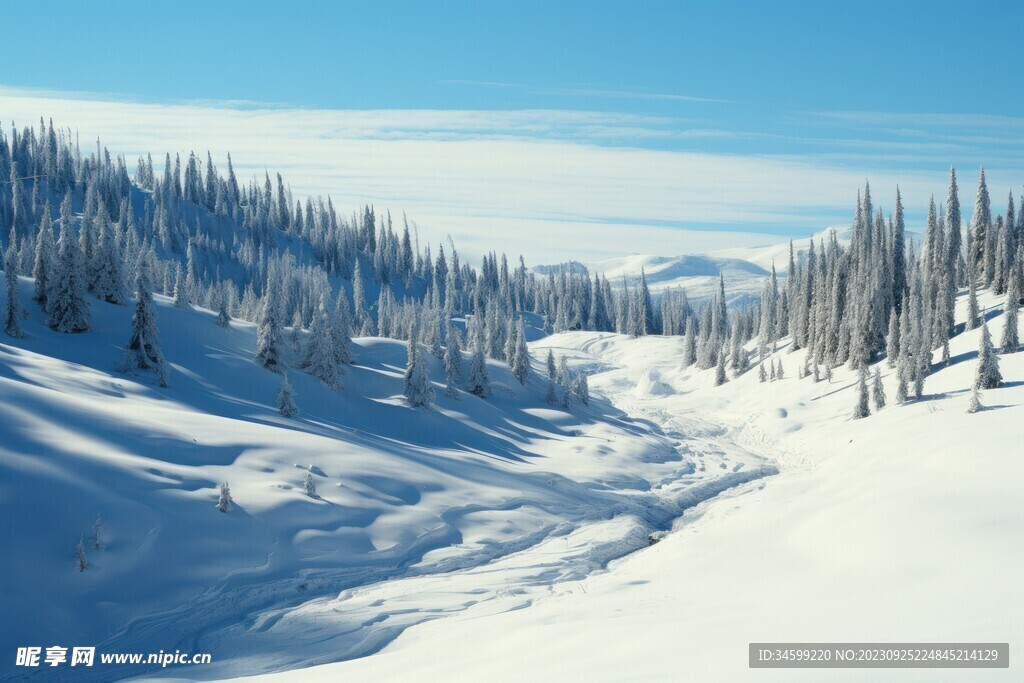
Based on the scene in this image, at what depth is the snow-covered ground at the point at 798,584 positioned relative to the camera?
1181cm

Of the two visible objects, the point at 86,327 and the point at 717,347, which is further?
the point at 717,347

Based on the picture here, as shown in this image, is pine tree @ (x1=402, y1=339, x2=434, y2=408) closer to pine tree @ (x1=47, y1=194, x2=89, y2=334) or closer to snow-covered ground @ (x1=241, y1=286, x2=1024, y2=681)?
snow-covered ground @ (x1=241, y1=286, x2=1024, y2=681)

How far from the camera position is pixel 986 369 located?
168 ft

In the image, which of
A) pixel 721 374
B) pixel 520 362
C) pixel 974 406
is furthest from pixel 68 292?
pixel 721 374

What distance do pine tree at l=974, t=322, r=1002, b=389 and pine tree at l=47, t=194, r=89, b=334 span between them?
5702 centimetres

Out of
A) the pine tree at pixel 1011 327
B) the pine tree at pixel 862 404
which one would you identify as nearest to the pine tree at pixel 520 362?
the pine tree at pixel 862 404

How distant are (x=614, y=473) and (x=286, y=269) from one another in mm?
117797

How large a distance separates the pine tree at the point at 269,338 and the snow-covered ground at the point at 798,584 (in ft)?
89.9

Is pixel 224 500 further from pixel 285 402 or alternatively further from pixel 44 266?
pixel 44 266

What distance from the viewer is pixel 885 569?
19.3 meters

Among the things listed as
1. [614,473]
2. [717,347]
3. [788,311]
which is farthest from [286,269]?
[614,473]

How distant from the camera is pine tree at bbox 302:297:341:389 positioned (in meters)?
50.3

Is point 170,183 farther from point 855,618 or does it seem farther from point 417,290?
point 855,618

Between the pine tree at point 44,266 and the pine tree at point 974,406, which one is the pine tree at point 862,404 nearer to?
the pine tree at point 974,406
